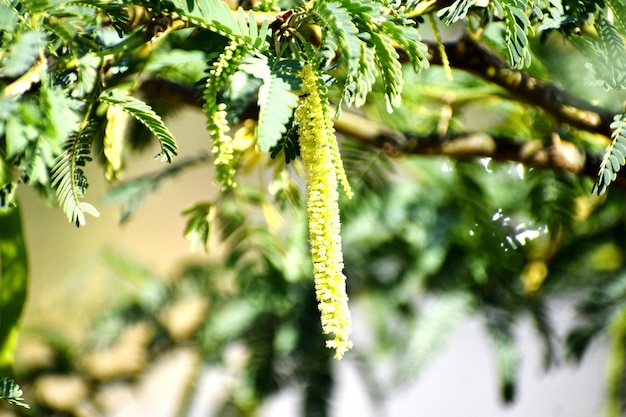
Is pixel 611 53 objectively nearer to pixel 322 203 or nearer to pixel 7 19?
pixel 322 203

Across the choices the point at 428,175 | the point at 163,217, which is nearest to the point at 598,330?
the point at 428,175

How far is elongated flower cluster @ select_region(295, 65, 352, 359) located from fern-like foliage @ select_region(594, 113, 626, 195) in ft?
0.55

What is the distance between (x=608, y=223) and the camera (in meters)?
0.92

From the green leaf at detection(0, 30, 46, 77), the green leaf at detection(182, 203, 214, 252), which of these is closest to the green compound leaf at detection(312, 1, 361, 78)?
the green leaf at detection(0, 30, 46, 77)

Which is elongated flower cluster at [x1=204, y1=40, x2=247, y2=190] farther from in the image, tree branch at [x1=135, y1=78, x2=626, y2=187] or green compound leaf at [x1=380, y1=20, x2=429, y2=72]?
tree branch at [x1=135, y1=78, x2=626, y2=187]

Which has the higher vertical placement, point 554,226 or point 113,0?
point 113,0

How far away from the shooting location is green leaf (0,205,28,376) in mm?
575

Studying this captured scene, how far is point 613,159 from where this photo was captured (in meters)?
0.44

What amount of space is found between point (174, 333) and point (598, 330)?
605 millimetres

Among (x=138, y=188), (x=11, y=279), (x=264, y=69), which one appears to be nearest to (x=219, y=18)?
(x=264, y=69)

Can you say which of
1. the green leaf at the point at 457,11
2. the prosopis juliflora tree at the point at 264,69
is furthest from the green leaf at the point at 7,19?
the green leaf at the point at 457,11

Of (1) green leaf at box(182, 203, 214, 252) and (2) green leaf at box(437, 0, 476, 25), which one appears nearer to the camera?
(2) green leaf at box(437, 0, 476, 25)

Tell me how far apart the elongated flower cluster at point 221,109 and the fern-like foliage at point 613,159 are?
218 millimetres

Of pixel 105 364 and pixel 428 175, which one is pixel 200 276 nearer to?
pixel 105 364
